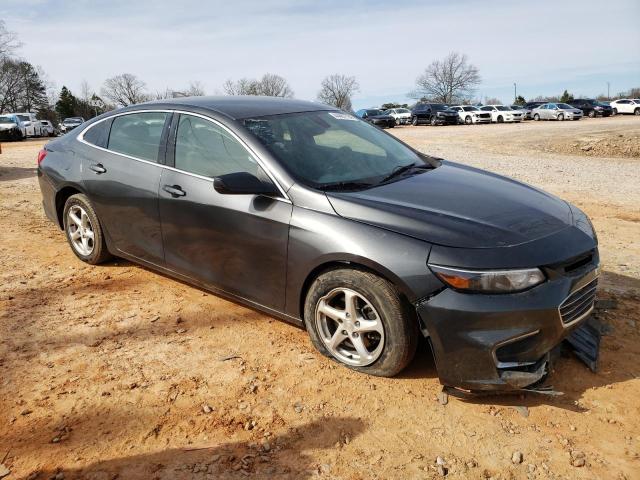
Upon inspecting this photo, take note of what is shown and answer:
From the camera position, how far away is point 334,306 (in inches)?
128

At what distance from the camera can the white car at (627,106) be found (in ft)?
143

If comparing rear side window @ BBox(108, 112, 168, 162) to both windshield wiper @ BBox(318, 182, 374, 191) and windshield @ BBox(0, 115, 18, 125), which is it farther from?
windshield @ BBox(0, 115, 18, 125)

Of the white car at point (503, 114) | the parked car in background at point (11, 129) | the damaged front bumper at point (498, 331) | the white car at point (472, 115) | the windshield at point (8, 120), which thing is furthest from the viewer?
the white car at point (472, 115)

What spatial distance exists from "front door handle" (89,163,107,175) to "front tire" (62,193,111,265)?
0.31m

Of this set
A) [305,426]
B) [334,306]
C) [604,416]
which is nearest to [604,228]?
[604,416]

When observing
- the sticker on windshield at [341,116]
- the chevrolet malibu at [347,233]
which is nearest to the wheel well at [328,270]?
the chevrolet malibu at [347,233]

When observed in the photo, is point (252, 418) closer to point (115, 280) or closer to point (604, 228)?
point (115, 280)

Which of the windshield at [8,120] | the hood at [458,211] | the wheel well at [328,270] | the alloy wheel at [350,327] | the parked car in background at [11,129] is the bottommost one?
the alloy wheel at [350,327]

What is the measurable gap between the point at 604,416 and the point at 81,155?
→ 4565 mm

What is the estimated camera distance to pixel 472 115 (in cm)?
3922

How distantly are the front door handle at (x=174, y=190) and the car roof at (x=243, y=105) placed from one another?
0.64m

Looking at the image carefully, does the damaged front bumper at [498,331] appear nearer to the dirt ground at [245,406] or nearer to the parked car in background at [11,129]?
the dirt ground at [245,406]

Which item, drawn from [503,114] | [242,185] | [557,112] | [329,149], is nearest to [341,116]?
[329,149]

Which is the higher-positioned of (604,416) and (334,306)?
(334,306)
